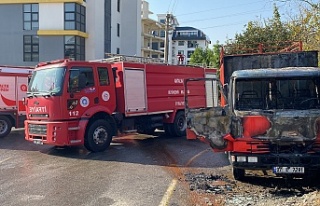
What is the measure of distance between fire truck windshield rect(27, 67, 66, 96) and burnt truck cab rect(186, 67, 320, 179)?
4.52 m

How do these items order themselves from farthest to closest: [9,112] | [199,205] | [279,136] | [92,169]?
[9,112]
[92,169]
[279,136]
[199,205]

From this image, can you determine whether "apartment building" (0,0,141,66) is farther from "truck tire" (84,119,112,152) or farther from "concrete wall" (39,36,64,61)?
"truck tire" (84,119,112,152)

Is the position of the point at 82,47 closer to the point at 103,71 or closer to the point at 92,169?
the point at 103,71

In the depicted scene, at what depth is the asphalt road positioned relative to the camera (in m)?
6.13

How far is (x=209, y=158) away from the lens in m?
9.56

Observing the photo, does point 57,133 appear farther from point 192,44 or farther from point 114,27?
point 192,44

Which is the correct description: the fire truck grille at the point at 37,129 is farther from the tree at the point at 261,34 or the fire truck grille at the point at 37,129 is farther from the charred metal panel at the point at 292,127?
the tree at the point at 261,34

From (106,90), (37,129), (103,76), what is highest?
(103,76)

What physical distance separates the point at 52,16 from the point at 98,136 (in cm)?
2528

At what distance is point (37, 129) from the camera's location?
1050cm

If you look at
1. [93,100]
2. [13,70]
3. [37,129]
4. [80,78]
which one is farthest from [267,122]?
[13,70]

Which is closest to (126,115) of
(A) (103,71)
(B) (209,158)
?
(A) (103,71)

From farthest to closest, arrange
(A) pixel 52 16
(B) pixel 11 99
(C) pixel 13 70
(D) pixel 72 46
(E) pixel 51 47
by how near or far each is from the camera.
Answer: (E) pixel 51 47 < (D) pixel 72 46 < (A) pixel 52 16 < (C) pixel 13 70 < (B) pixel 11 99

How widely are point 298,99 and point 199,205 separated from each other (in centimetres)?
289
